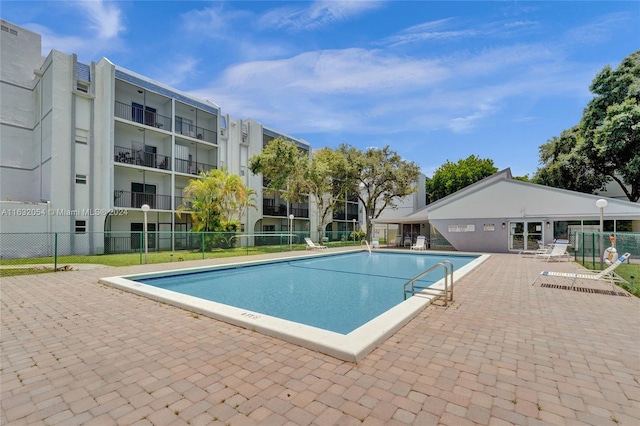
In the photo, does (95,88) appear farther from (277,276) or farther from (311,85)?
(277,276)

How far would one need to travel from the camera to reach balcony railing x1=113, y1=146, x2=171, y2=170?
20.4 meters

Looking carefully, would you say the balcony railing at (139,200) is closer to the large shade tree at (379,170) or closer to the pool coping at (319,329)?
the large shade tree at (379,170)

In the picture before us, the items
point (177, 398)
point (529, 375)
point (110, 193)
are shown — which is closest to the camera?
point (177, 398)

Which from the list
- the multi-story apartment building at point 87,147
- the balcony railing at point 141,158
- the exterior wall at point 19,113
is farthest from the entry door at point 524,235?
the exterior wall at point 19,113

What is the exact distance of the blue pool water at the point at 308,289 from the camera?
6.61 metres

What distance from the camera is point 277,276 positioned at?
11.5 m

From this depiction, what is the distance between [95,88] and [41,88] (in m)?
3.54

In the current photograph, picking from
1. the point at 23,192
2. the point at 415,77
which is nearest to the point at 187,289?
the point at 415,77

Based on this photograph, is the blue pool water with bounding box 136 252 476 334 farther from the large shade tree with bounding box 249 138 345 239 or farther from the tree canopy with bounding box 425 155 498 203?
the tree canopy with bounding box 425 155 498 203

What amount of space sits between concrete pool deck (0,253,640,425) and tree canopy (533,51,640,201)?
22321mm

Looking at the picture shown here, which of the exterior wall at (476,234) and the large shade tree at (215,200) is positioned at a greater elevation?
the large shade tree at (215,200)

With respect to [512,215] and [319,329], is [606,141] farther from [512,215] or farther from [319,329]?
[319,329]

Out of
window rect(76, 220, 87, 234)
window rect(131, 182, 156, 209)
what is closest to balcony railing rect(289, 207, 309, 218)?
window rect(131, 182, 156, 209)

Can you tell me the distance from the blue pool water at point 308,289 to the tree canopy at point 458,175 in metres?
28.5
